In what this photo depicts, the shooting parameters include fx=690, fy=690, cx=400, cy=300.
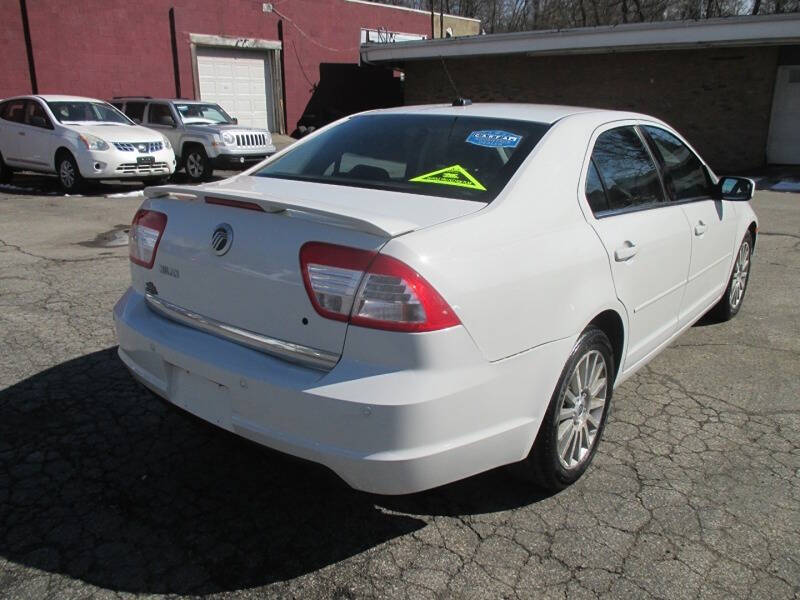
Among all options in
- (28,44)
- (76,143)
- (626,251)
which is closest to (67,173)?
(76,143)

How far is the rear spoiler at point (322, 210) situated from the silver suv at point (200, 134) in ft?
37.5

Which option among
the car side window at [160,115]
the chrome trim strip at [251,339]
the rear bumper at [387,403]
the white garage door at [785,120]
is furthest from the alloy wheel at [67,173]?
the white garage door at [785,120]

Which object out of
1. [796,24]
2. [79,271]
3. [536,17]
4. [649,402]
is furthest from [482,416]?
[536,17]

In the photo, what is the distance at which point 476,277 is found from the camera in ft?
7.90

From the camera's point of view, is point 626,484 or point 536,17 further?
point 536,17

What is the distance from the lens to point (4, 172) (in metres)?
13.9

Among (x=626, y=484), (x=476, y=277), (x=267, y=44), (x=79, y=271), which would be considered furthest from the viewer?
(x=267, y=44)

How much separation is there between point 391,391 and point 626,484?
58.1 inches

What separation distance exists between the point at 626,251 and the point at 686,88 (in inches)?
636

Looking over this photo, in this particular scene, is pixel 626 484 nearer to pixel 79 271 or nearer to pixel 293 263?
pixel 293 263

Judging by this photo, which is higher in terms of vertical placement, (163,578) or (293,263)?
(293,263)

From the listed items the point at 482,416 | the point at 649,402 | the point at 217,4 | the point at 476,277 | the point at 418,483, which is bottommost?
the point at 649,402

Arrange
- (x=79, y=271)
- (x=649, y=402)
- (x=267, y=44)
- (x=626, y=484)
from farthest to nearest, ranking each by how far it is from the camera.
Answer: (x=267, y=44)
(x=79, y=271)
(x=649, y=402)
(x=626, y=484)

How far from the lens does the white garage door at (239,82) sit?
71.6ft
